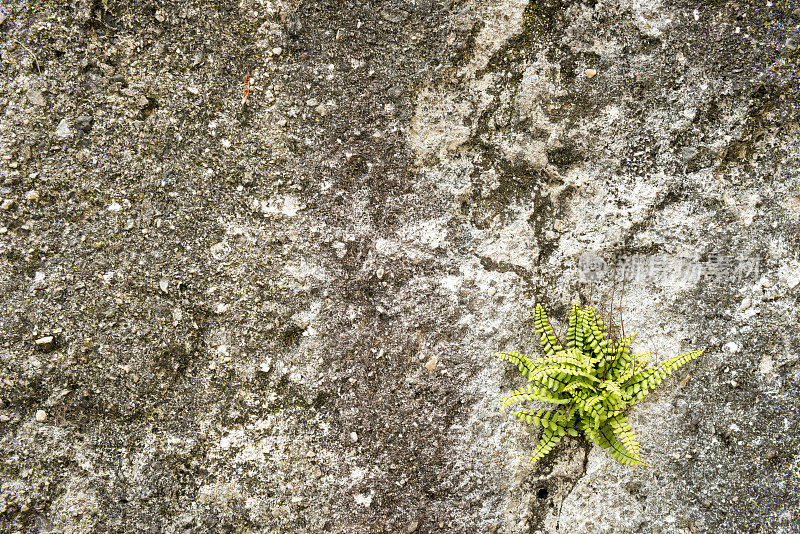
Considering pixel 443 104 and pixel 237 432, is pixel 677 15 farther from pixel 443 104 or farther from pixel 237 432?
pixel 237 432

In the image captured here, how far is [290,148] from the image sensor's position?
103 inches

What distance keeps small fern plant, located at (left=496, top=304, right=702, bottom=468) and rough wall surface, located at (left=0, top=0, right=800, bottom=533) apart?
176mm

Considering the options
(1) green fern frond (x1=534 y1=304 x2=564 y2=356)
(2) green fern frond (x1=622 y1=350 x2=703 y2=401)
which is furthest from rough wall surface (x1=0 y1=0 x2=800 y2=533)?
(2) green fern frond (x1=622 y1=350 x2=703 y2=401)

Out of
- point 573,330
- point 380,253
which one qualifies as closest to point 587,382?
point 573,330

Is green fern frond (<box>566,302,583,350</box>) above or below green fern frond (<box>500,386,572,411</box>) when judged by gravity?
above

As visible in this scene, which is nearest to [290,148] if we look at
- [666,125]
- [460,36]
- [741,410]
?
[460,36]

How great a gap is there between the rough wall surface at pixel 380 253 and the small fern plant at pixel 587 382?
0.58 ft

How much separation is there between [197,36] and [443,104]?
159 centimetres

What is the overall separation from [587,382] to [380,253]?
1.49 m

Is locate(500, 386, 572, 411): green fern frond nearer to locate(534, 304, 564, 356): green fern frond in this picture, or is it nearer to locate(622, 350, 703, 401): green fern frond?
locate(534, 304, 564, 356): green fern frond

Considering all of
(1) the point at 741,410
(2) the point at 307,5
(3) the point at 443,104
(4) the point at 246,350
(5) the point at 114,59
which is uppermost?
(2) the point at 307,5

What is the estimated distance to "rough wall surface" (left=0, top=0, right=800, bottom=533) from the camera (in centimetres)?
253

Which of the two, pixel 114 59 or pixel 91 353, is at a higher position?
pixel 114 59

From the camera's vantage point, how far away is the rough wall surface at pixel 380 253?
8.29ft
